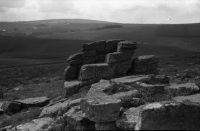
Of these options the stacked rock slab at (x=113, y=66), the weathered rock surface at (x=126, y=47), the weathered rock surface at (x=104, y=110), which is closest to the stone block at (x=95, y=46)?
the stacked rock slab at (x=113, y=66)

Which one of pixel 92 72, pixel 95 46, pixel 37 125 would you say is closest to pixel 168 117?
pixel 37 125

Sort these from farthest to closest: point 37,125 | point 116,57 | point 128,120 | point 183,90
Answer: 1. point 116,57
2. point 183,90
3. point 37,125
4. point 128,120

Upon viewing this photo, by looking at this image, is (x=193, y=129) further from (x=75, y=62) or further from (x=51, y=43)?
(x=51, y=43)

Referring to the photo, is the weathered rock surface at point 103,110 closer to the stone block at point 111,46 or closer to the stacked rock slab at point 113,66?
the stacked rock slab at point 113,66

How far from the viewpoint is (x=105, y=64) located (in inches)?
923

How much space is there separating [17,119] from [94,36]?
334 feet

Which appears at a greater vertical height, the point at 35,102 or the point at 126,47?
the point at 126,47

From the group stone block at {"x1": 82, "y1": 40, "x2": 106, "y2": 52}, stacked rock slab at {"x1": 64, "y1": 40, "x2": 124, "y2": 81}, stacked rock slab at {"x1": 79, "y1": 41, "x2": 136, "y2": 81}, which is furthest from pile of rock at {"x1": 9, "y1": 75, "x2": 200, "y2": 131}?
stone block at {"x1": 82, "y1": 40, "x2": 106, "y2": 52}

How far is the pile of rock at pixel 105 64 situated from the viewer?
899 inches

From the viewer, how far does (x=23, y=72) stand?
53656 mm

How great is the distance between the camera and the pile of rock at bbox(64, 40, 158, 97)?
74.9 ft

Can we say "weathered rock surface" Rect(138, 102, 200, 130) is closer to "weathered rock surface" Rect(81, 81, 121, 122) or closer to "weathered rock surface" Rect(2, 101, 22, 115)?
"weathered rock surface" Rect(81, 81, 121, 122)

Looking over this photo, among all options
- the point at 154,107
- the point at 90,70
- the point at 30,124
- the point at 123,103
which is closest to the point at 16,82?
the point at 90,70

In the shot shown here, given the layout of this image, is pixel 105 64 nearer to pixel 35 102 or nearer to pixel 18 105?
pixel 35 102
